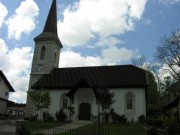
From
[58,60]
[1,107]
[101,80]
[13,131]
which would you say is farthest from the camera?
[58,60]

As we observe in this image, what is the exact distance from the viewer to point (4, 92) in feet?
147

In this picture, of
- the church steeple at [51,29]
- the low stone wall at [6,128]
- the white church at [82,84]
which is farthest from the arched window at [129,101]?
the low stone wall at [6,128]

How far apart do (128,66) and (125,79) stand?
13.5ft

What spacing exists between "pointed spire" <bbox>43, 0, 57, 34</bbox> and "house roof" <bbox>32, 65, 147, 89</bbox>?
8859 mm

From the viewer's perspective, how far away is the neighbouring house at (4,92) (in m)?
43.6

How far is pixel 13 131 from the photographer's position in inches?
535

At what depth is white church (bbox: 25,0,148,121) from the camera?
114ft

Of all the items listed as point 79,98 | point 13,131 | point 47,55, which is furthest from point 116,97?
point 13,131

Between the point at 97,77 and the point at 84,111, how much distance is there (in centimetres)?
566

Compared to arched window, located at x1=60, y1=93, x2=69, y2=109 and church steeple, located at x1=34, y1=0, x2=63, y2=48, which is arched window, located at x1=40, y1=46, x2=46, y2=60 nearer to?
church steeple, located at x1=34, y1=0, x2=63, y2=48

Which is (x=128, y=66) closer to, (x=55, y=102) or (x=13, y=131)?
(x=55, y=102)

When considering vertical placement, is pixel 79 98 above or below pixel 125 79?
below

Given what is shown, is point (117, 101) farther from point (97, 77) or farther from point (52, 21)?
point (52, 21)

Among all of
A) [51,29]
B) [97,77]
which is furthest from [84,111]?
[51,29]
